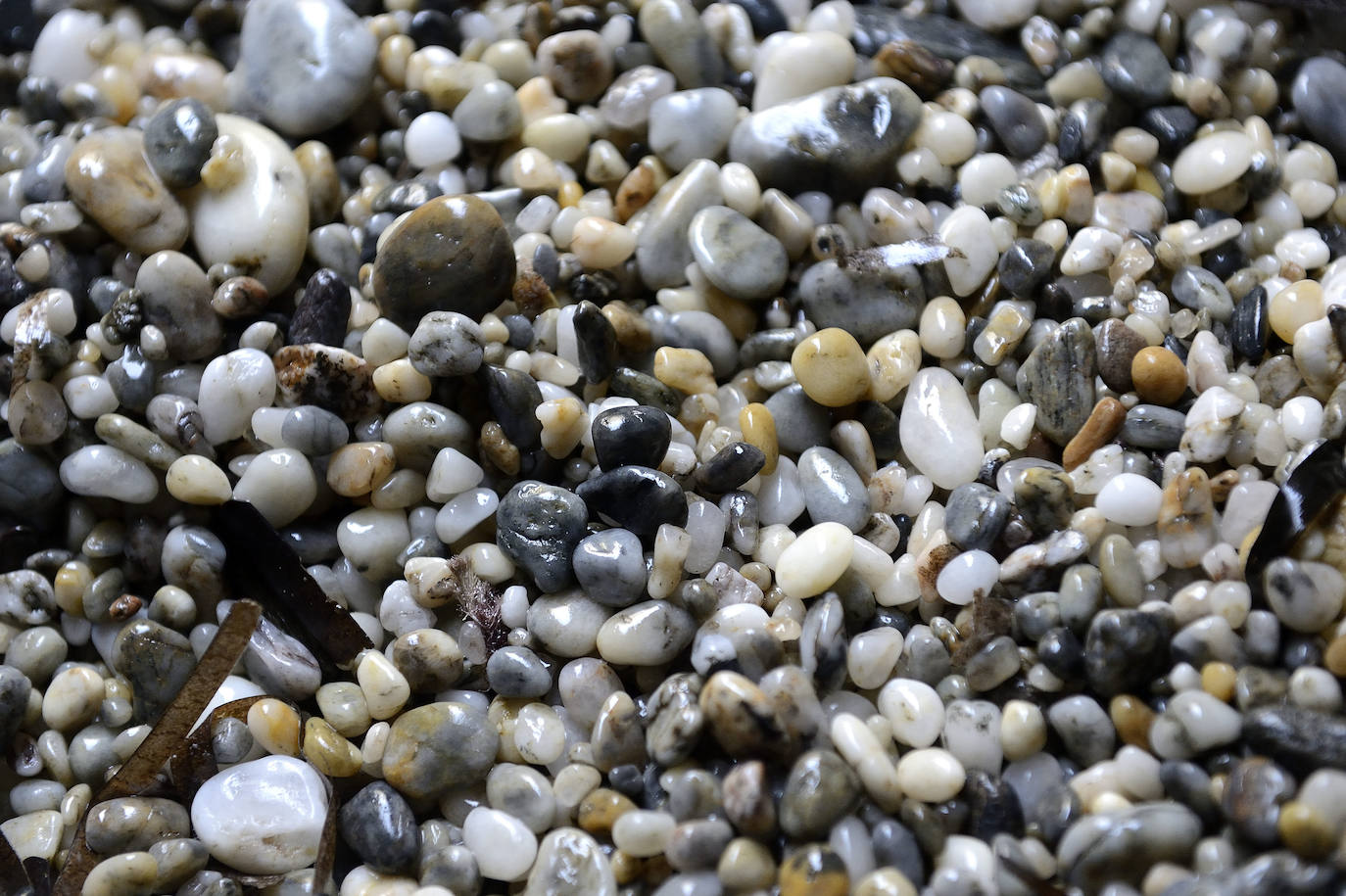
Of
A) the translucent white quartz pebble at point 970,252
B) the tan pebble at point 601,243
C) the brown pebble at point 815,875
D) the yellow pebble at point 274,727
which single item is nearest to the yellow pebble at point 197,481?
the yellow pebble at point 274,727

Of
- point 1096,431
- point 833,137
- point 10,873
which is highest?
point 833,137

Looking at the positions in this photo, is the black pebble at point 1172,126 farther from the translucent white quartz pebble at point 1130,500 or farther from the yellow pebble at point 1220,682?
the yellow pebble at point 1220,682

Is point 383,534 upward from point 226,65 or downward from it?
downward

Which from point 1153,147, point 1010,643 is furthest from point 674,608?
point 1153,147

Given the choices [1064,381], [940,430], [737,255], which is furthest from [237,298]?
[1064,381]

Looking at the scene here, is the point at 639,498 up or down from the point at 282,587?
up

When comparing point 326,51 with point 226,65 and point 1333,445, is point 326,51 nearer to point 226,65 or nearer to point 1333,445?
point 226,65

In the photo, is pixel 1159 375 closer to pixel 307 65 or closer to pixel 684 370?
pixel 684 370
